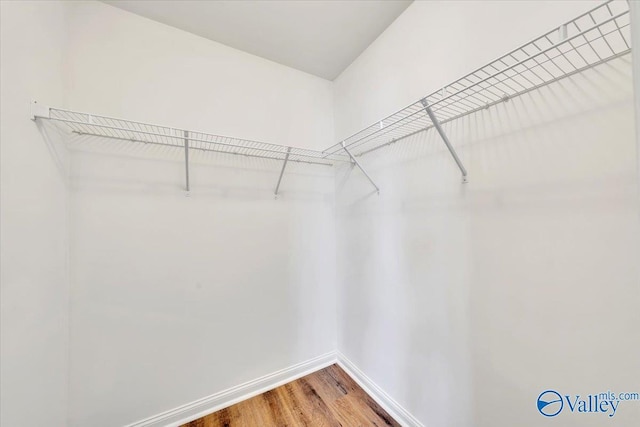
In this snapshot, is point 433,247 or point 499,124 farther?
point 433,247

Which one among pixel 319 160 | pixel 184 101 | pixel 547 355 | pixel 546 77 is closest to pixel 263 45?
pixel 184 101

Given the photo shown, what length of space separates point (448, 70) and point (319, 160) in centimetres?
109

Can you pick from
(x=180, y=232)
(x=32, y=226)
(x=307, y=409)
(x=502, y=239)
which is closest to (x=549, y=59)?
(x=502, y=239)

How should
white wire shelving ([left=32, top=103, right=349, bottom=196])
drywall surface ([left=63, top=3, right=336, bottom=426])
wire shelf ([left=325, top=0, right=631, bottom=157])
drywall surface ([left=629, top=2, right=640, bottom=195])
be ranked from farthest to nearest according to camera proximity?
drywall surface ([left=63, top=3, right=336, bottom=426]), white wire shelving ([left=32, top=103, right=349, bottom=196]), wire shelf ([left=325, top=0, right=631, bottom=157]), drywall surface ([left=629, top=2, right=640, bottom=195])

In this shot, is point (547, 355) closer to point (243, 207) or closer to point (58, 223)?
point (243, 207)

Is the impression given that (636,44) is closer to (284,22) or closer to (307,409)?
(284,22)

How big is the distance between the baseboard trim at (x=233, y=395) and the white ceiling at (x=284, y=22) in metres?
2.42

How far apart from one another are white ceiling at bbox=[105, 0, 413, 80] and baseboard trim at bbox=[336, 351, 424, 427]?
2.44 m

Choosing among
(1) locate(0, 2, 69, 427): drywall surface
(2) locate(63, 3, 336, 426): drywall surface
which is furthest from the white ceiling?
(1) locate(0, 2, 69, 427): drywall surface

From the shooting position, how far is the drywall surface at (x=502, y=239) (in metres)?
0.74

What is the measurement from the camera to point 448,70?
46.9 inches

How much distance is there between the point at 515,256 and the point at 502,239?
8 centimetres

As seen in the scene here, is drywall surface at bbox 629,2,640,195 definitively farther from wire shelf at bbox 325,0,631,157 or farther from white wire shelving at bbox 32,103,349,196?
white wire shelving at bbox 32,103,349,196

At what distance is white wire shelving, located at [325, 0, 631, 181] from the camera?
26.6 inches
